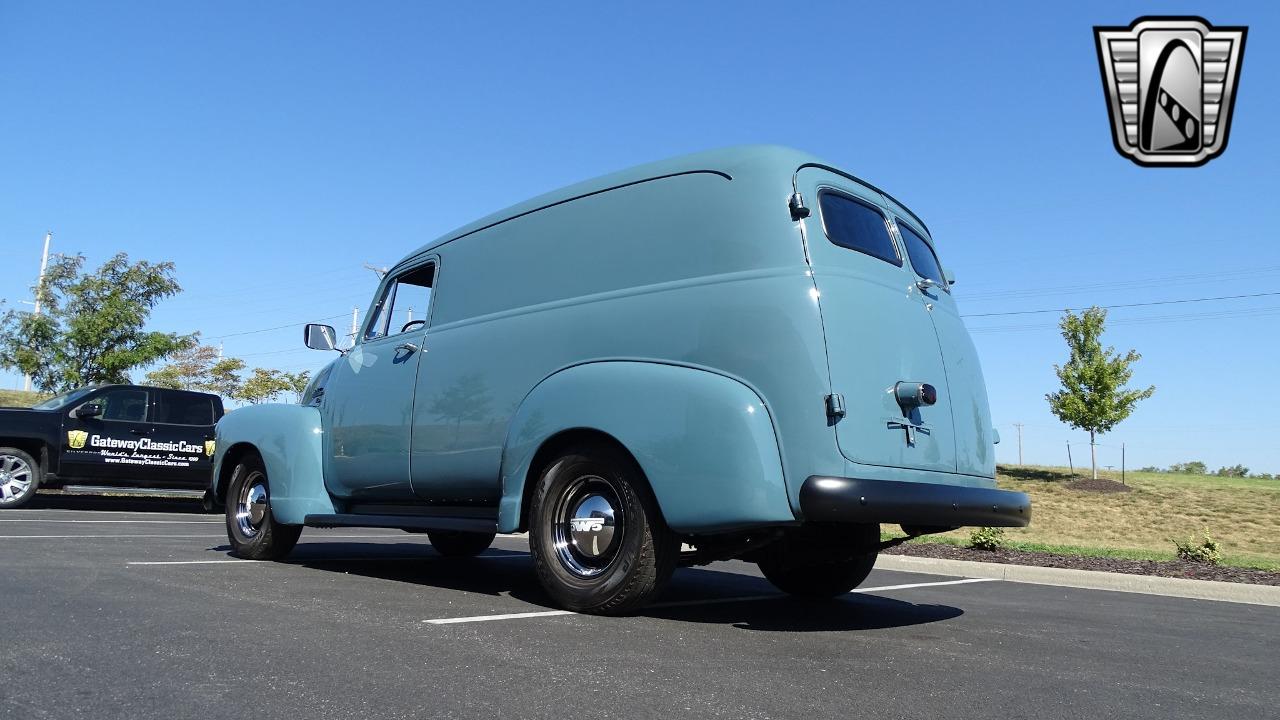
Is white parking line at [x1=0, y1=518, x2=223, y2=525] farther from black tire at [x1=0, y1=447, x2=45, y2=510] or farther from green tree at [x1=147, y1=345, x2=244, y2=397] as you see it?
green tree at [x1=147, y1=345, x2=244, y2=397]

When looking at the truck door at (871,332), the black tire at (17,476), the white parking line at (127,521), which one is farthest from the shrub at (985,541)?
the black tire at (17,476)

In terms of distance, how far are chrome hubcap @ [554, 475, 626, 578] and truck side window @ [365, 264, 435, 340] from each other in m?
2.20

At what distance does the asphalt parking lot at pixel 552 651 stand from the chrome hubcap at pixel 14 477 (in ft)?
27.0

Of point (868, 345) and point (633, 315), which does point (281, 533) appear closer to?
point (633, 315)

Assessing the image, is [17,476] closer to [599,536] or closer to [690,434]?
[599,536]

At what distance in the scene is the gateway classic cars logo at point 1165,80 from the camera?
6.92 metres

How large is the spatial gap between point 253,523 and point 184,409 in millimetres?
8758

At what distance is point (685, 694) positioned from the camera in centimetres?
302

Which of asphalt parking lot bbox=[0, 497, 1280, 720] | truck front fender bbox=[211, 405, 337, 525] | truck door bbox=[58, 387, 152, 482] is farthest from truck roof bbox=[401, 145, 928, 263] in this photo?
truck door bbox=[58, 387, 152, 482]

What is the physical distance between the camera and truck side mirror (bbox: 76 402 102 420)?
1391 centimetres

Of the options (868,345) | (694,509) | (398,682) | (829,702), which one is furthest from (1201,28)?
(398,682)

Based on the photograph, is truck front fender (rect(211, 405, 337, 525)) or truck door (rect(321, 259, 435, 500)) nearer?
truck door (rect(321, 259, 435, 500))

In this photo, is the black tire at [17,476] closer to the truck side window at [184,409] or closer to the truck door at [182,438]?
the truck door at [182,438]

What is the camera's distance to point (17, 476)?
1338 centimetres
